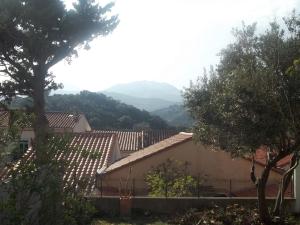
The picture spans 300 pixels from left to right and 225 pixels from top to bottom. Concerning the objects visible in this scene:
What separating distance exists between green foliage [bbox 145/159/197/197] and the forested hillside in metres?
42.2

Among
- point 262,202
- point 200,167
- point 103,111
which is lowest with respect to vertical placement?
point 262,202

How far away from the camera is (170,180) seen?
1805 centimetres

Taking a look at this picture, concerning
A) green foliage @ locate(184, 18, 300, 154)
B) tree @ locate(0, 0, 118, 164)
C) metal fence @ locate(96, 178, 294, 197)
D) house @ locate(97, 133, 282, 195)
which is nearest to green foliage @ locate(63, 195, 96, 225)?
green foliage @ locate(184, 18, 300, 154)

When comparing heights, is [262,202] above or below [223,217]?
above

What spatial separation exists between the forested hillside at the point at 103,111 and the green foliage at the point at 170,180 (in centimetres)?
4218

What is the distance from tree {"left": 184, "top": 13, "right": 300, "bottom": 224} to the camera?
970 cm

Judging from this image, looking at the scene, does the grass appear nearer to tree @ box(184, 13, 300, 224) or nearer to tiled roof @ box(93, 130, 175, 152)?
tree @ box(184, 13, 300, 224)

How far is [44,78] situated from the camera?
1083 inches

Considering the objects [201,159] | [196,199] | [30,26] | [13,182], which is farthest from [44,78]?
[13,182]

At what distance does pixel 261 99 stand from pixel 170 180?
29.3 ft

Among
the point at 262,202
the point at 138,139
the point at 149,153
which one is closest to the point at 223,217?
the point at 262,202

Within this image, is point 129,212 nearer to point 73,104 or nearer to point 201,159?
point 201,159

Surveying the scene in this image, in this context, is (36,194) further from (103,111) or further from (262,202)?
(103,111)

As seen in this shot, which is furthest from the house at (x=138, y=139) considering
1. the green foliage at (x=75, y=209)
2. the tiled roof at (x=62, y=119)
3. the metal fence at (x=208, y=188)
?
the green foliage at (x=75, y=209)
